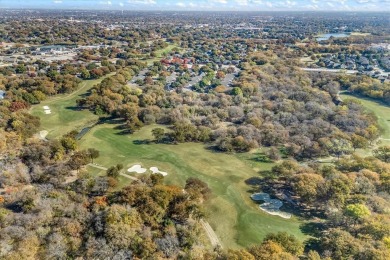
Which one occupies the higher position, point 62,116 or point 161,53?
point 161,53

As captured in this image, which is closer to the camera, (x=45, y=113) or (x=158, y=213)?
(x=158, y=213)

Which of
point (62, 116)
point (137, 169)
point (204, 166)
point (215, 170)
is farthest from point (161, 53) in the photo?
point (215, 170)

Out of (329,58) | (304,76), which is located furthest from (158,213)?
(329,58)

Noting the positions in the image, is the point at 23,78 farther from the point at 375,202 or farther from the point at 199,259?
the point at 375,202

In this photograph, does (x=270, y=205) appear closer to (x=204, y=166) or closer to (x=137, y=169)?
(x=204, y=166)

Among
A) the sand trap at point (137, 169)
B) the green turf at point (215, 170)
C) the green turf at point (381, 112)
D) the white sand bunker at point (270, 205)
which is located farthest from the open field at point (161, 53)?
the white sand bunker at point (270, 205)

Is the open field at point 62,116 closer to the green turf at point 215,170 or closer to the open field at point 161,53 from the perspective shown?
the green turf at point 215,170
